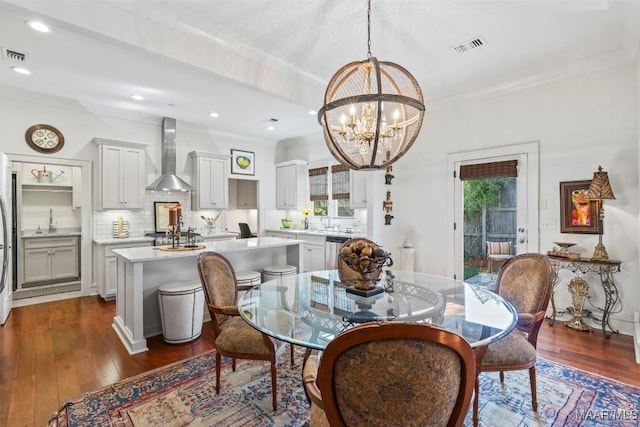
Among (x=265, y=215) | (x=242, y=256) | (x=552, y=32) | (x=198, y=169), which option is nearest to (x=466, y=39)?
(x=552, y=32)

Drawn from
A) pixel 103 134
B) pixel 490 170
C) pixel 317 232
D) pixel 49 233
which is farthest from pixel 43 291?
pixel 490 170

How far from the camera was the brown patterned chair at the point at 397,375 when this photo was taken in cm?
95

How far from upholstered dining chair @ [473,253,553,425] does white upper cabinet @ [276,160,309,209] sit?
4864mm

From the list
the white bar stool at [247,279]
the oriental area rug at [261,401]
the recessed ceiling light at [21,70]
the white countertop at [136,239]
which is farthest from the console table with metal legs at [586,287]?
the recessed ceiling light at [21,70]

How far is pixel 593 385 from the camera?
2340 millimetres

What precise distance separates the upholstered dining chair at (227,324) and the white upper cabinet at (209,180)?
3.86 m

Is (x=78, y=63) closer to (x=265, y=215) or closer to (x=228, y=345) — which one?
(x=228, y=345)

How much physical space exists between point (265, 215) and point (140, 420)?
5.40 meters

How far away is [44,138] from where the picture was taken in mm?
4598

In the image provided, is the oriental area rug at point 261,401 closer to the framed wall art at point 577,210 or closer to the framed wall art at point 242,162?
the framed wall art at point 577,210

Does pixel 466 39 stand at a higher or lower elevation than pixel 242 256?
higher

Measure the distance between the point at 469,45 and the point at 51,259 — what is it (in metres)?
7.13

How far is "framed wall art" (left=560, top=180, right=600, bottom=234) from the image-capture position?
3494 mm

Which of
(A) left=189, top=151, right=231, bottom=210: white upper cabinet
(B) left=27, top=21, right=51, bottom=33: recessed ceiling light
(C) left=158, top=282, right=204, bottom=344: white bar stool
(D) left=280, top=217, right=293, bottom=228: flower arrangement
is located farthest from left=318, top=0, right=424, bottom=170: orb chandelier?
(D) left=280, top=217, right=293, bottom=228: flower arrangement
